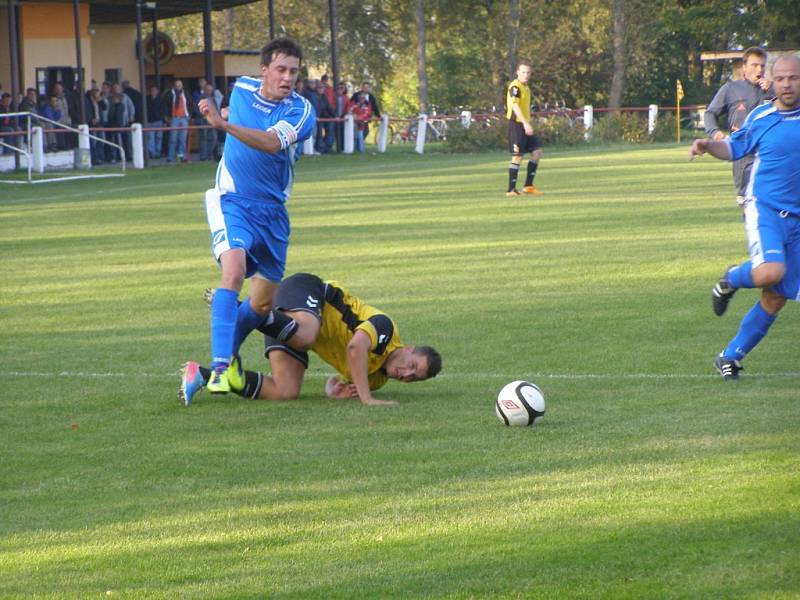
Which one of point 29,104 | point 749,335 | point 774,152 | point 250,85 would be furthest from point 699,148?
point 29,104

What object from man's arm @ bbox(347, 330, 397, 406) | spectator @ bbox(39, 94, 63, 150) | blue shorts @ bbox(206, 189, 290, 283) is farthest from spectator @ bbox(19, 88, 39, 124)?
man's arm @ bbox(347, 330, 397, 406)

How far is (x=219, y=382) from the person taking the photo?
823 centimetres

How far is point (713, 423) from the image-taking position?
7348 millimetres

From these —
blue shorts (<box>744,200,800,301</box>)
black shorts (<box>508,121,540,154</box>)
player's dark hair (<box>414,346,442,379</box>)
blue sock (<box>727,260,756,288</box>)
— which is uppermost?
black shorts (<box>508,121,540,154</box>)

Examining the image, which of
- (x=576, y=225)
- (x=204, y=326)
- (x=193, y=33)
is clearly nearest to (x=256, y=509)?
(x=204, y=326)

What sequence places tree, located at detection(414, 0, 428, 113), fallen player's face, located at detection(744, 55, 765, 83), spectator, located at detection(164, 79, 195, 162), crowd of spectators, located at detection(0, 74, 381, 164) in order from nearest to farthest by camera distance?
fallen player's face, located at detection(744, 55, 765, 83), crowd of spectators, located at detection(0, 74, 381, 164), spectator, located at detection(164, 79, 195, 162), tree, located at detection(414, 0, 428, 113)

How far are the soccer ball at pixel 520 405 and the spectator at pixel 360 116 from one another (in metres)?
35.7

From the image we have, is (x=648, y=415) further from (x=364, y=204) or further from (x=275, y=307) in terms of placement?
(x=364, y=204)

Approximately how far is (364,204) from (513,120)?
9.34ft

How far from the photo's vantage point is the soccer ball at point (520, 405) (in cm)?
739

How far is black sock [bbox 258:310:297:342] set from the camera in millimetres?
8336

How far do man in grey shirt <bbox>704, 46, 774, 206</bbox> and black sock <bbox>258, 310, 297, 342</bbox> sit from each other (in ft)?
22.5

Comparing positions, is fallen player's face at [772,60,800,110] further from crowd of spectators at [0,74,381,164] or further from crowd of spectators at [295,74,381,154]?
crowd of spectators at [295,74,381,154]

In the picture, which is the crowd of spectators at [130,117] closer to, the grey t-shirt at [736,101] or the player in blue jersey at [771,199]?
the grey t-shirt at [736,101]
